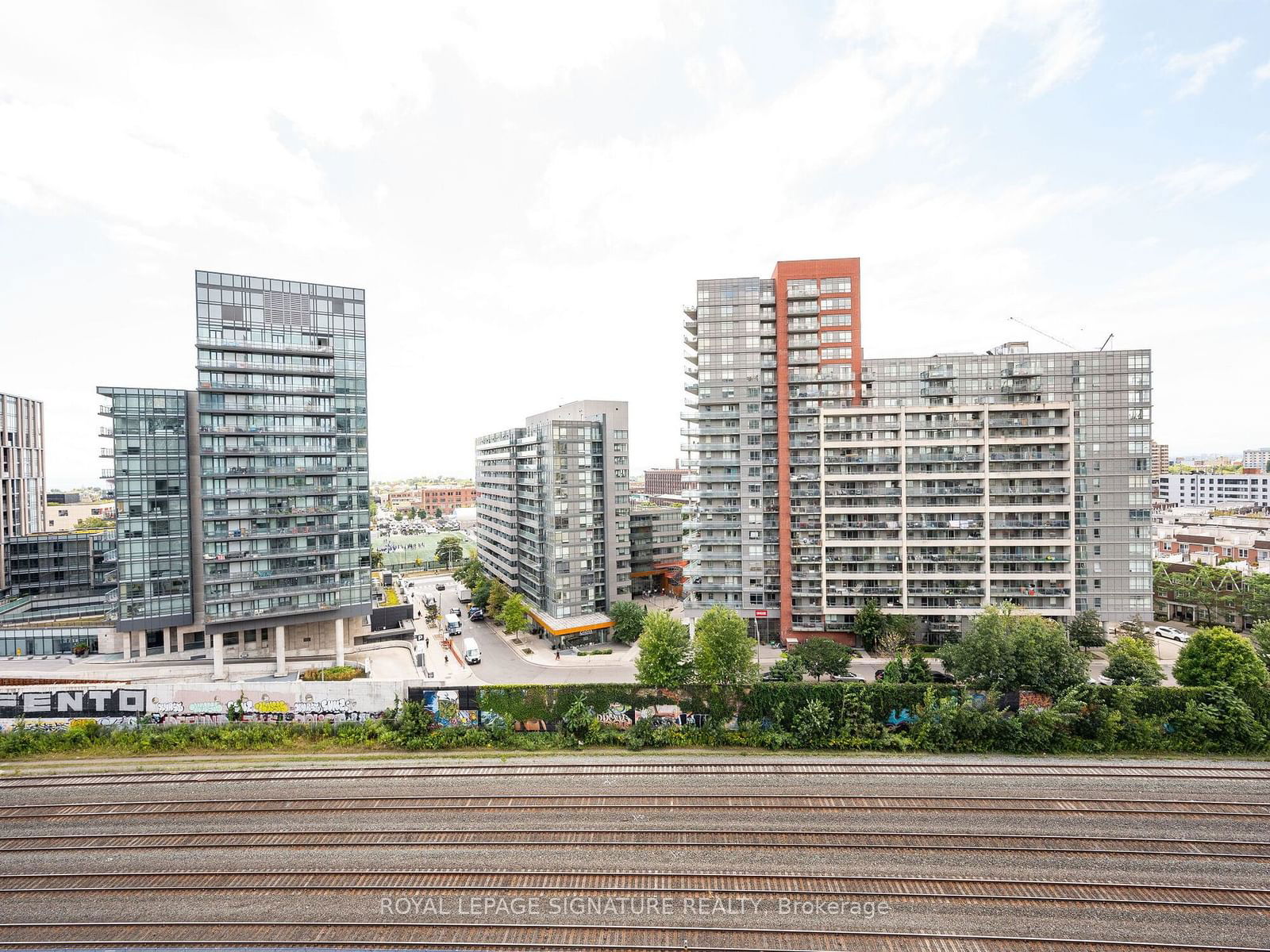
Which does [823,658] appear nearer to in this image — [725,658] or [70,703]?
[725,658]

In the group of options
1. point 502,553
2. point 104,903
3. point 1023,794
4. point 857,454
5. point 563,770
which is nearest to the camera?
point 104,903

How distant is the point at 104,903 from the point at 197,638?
3733 centimetres

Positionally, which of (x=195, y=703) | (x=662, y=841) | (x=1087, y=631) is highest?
(x=1087, y=631)

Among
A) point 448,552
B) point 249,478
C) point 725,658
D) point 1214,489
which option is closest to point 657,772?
point 725,658

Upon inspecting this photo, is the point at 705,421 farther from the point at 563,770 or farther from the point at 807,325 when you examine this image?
the point at 563,770

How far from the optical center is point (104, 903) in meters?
22.8

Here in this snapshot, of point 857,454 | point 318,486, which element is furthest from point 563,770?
point 857,454

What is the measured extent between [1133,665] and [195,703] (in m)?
66.6

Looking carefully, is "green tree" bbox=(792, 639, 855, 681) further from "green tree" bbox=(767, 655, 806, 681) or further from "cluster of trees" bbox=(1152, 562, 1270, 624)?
"cluster of trees" bbox=(1152, 562, 1270, 624)

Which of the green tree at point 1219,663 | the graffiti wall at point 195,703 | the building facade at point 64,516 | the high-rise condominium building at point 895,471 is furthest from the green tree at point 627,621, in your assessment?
the building facade at point 64,516

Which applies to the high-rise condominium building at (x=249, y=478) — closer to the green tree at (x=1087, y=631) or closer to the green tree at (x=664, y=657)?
the green tree at (x=664, y=657)

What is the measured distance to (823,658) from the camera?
43.6m

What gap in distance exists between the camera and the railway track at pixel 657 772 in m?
31.4

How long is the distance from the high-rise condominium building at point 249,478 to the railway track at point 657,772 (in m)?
18.9
